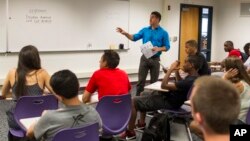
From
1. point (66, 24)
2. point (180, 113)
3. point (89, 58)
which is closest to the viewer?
point (180, 113)

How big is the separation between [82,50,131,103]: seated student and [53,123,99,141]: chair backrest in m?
1.10

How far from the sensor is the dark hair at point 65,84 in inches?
85.3

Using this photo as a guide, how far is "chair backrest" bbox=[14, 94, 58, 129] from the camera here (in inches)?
109

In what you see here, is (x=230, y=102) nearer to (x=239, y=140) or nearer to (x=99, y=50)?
(x=239, y=140)

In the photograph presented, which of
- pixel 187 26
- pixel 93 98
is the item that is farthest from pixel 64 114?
pixel 187 26

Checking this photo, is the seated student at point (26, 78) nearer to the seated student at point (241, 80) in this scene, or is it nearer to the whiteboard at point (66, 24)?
the seated student at point (241, 80)

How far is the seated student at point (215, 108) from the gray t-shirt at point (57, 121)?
1065 mm

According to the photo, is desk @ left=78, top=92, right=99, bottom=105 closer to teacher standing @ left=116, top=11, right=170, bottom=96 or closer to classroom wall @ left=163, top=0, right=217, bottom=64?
teacher standing @ left=116, top=11, right=170, bottom=96

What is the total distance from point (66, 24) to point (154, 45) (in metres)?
1.97

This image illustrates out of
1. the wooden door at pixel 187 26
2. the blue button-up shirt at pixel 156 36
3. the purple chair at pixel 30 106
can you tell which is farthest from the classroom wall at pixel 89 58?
the purple chair at pixel 30 106

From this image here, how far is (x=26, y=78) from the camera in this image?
3.00 metres

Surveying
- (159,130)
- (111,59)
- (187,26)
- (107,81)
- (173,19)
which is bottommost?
(159,130)

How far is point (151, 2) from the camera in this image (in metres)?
8.05

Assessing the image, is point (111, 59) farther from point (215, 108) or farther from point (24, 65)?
point (215, 108)
